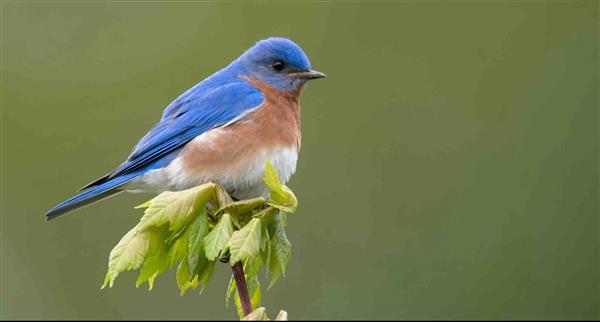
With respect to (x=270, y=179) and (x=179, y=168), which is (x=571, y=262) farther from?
(x=270, y=179)

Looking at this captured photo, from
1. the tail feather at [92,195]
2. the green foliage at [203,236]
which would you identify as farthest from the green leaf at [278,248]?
the tail feather at [92,195]

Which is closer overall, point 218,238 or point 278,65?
point 218,238

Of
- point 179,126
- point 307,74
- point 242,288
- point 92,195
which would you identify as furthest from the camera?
point 307,74

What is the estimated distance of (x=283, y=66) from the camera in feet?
18.6

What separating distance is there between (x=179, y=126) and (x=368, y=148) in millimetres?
3901

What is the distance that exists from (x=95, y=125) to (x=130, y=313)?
1.79 meters

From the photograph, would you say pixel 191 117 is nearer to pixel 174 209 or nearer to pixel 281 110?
pixel 281 110

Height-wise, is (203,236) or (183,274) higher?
(203,236)

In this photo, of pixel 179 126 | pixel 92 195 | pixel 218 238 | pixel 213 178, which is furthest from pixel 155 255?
pixel 179 126

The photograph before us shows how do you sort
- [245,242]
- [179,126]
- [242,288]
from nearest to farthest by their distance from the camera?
1. [242,288]
2. [245,242]
3. [179,126]

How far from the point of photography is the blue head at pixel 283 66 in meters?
5.64

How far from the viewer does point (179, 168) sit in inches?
196

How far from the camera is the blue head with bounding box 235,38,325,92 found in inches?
222

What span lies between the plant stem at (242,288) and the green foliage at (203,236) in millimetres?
35
